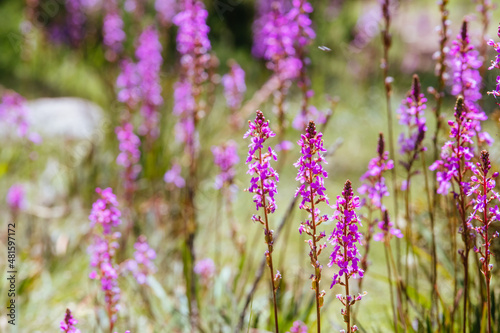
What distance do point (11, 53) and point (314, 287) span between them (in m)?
8.44

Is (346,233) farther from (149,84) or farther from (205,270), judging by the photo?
(149,84)

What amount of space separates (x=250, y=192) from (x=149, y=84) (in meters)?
3.05

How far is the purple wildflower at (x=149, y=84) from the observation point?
4406mm

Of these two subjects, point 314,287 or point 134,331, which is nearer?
point 314,287

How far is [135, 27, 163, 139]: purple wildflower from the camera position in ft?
14.5

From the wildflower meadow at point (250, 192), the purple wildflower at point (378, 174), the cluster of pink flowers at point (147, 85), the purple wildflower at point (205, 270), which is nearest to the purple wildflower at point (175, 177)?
the wildflower meadow at point (250, 192)

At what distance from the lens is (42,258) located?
379 cm

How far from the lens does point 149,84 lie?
4480mm

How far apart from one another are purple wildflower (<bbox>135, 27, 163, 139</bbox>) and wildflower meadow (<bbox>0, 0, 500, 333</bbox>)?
2 centimetres

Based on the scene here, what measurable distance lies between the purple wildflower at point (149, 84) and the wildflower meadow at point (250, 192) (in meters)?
0.02

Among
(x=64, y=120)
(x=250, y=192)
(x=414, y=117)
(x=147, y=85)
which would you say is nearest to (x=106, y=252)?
(x=250, y=192)

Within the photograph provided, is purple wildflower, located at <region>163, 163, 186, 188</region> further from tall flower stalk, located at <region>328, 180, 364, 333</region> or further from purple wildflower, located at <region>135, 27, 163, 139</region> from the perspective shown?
tall flower stalk, located at <region>328, 180, 364, 333</region>

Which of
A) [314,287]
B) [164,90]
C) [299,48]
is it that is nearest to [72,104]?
[164,90]

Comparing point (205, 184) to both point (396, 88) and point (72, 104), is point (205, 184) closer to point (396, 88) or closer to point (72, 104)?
point (72, 104)
